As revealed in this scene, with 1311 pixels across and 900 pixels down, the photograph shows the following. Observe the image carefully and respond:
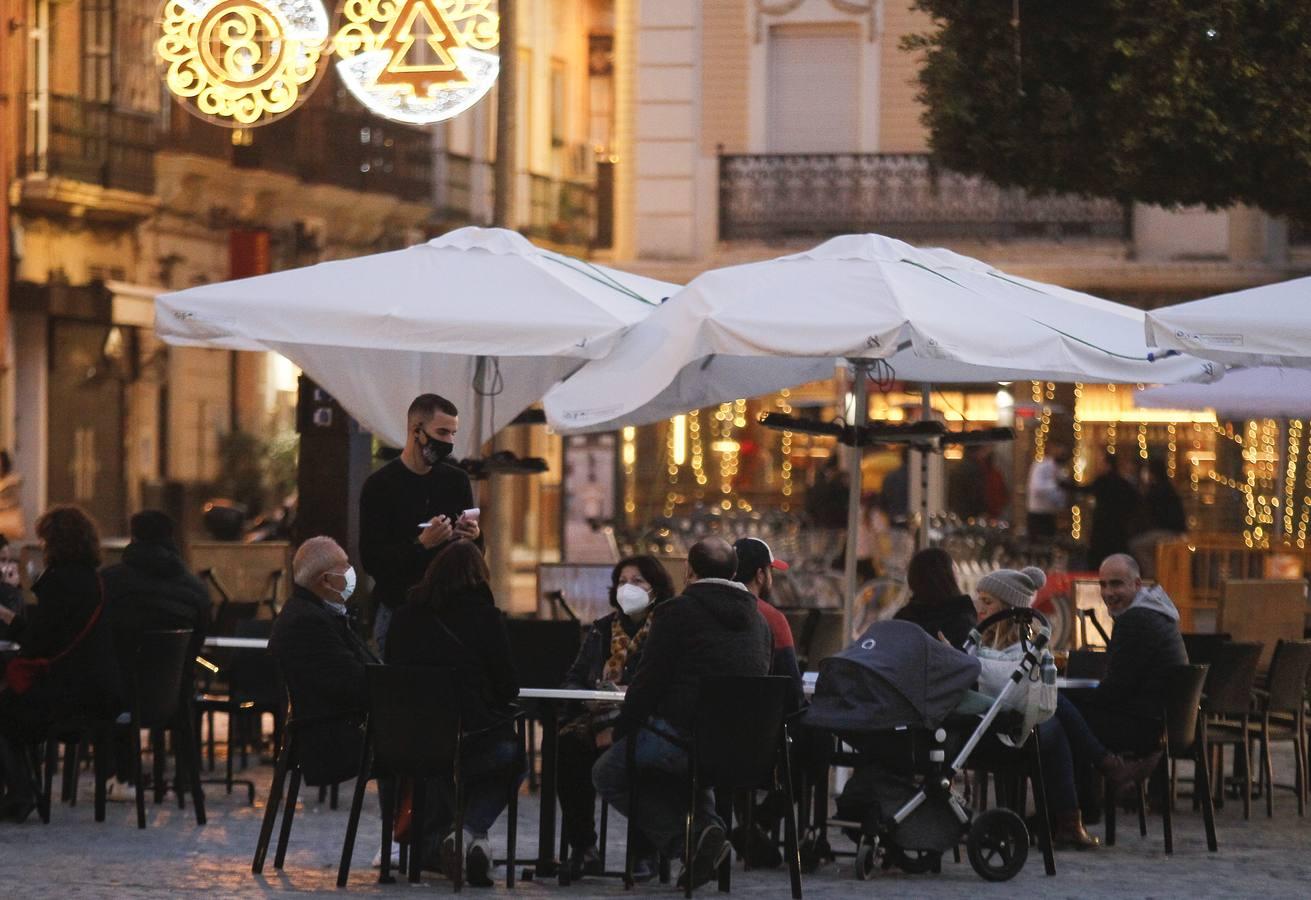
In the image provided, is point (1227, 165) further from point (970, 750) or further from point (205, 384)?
point (205, 384)

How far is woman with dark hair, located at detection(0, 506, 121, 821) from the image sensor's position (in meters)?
11.6

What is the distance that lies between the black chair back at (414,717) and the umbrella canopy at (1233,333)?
3999 mm

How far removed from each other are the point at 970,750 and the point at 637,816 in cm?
141

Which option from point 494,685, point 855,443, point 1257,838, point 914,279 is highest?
point 914,279

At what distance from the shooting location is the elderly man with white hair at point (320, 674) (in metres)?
10.3

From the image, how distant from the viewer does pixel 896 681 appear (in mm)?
10234

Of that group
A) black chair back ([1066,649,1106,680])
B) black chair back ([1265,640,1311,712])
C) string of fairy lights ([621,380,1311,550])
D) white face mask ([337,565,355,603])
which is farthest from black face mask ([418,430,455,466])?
string of fairy lights ([621,380,1311,550])

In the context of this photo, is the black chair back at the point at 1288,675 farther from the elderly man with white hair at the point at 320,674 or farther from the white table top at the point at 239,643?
the white table top at the point at 239,643

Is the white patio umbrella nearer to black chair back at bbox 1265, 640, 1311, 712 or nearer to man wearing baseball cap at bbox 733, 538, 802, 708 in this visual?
man wearing baseball cap at bbox 733, 538, 802, 708

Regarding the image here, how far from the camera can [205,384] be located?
102 feet

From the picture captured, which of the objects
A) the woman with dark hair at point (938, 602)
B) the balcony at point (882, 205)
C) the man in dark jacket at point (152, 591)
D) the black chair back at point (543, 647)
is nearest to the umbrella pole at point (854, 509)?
the woman with dark hair at point (938, 602)

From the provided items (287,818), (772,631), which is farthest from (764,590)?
(287,818)

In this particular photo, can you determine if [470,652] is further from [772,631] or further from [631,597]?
[772,631]

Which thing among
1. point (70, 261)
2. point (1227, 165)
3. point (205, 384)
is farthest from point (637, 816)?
point (205, 384)
